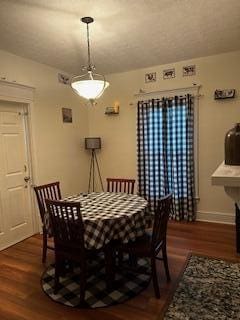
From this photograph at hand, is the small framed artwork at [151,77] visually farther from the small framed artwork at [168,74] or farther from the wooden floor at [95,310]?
the wooden floor at [95,310]

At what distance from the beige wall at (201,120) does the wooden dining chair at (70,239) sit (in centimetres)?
237

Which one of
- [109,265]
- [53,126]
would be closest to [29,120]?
[53,126]

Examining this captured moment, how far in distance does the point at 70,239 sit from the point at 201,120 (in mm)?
2818

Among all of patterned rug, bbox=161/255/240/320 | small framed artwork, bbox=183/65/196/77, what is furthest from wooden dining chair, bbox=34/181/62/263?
small framed artwork, bbox=183/65/196/77

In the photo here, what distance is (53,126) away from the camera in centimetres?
403

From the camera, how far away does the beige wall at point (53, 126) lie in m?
3.51

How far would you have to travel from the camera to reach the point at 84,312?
2.03 meters

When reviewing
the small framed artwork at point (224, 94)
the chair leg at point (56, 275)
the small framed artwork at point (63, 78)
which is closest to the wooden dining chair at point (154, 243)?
the chair leg at point (56, 275)

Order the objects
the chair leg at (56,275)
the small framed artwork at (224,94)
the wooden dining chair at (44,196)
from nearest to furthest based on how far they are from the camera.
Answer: the chair leg at (56,275), the wooden dining chair at (44,196), the small framed artwork at (224,94)

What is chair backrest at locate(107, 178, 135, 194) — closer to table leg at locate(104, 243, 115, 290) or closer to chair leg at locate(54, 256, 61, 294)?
table leg at locate(104, 243, 115, 290)

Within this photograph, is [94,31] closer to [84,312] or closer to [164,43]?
[164,43]

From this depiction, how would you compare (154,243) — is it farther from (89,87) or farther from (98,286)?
(89,87)

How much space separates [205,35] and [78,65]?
6.52ft

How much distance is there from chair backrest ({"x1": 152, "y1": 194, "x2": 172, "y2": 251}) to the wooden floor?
45 cm
